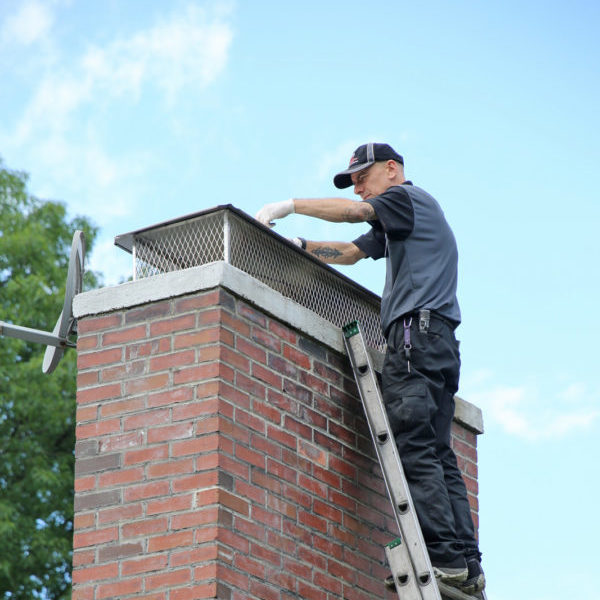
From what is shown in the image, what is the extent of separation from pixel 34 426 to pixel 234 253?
1379 centimetres

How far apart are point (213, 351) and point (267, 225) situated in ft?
2.87

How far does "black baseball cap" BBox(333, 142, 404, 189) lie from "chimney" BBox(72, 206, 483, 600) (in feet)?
1.73

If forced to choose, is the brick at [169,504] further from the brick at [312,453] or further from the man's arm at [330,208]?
the man's arm at [330,208]

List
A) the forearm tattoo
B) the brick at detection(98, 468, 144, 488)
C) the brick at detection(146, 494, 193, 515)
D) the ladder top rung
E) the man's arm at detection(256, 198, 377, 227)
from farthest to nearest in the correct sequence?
the forearm tattoo < the ladder top rung < the man's arm at detection(256, 198, 377, 227) < the brick at detection(98, 468, 144, 488) < the brick at detection(146, 494, 193, 515)

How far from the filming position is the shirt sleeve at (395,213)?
22.7 feet

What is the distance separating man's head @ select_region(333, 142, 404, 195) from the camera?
7336mm

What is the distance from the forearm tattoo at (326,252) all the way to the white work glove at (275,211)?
2.52ft

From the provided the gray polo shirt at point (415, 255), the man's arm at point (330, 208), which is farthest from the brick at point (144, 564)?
the man's arm at point (330, 208)

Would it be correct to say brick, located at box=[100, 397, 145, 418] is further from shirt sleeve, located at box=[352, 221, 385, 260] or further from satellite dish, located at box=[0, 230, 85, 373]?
shirt sleeve, located at box=[352, 221, 385, 260]

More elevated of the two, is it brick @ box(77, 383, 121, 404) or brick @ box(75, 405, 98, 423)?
brick @ box(77, 383, 121, 404)

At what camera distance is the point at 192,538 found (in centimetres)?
588

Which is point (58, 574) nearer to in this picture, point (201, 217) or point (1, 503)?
point (1, 503)

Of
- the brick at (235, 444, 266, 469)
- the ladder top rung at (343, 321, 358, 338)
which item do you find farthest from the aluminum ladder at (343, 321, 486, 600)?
the brick at (235, 444, 266, 469)

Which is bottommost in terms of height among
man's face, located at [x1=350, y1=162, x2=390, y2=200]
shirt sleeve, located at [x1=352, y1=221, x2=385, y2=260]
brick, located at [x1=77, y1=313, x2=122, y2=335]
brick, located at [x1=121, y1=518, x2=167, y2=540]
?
brick, located at [x1=121, y1=518, x2=167, y2=540]
